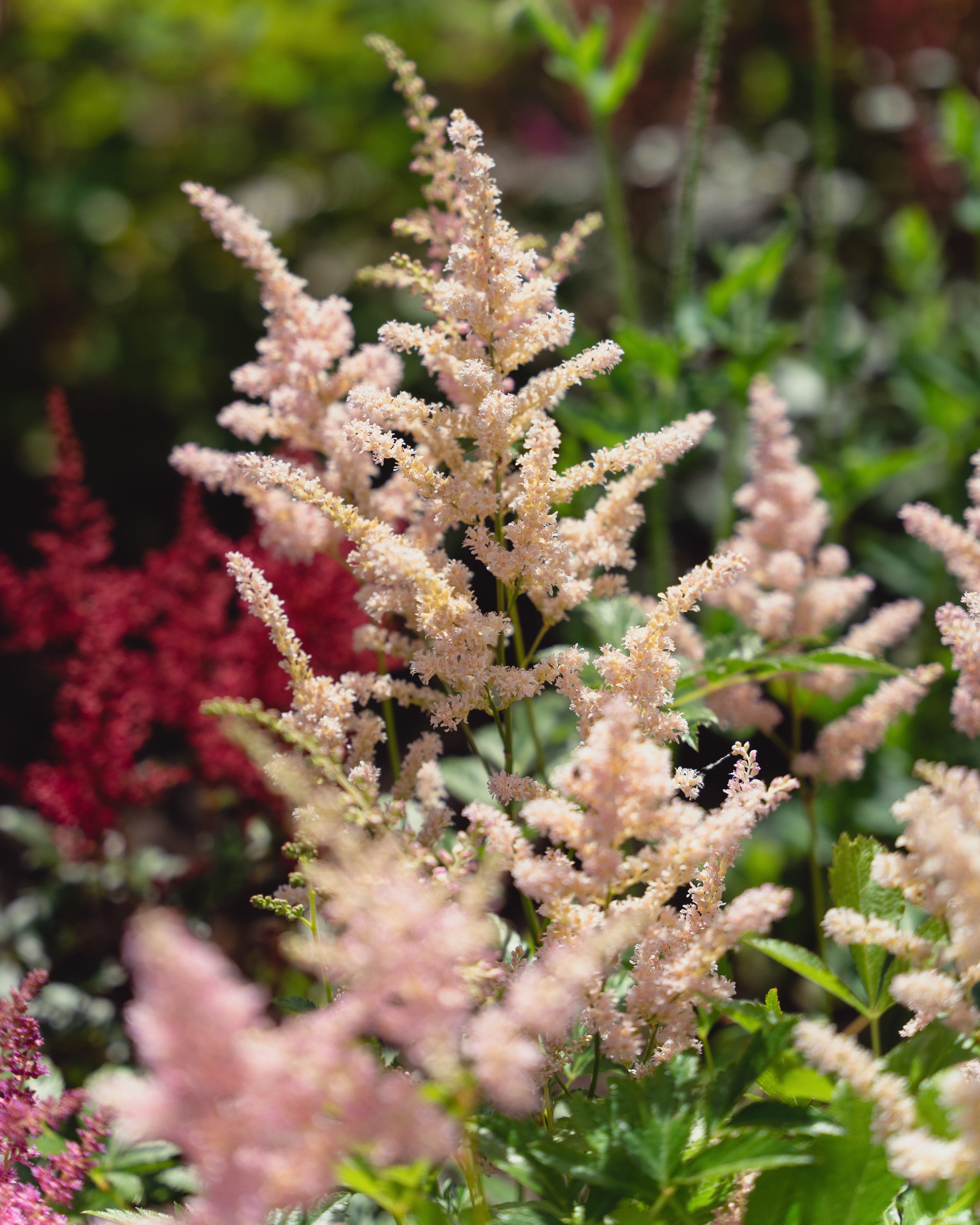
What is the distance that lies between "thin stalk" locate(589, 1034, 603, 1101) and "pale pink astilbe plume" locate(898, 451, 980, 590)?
0.41 meters

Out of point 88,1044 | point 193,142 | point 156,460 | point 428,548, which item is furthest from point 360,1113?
point 193,142

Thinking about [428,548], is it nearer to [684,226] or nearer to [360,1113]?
[360,1113]

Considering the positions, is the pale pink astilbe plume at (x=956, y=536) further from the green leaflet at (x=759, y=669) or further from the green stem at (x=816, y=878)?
the green stem at (x=816, y=878)

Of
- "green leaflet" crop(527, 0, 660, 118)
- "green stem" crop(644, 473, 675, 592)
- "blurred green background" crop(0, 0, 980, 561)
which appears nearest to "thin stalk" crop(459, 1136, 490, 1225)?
"green stem" crop(644, 473, 675, 592)

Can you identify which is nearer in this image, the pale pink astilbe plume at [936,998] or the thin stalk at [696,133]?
the pale pink astilbe plume at [936,998]

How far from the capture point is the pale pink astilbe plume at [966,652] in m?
0.70

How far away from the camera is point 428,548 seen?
82cm

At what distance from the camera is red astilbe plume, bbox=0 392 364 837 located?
46.5 inches

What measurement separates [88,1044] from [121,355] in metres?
2.05

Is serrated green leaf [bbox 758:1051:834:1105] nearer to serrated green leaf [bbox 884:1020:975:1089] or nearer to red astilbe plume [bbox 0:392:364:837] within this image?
serrated green leaf [bbox 884:1020:975:1089]

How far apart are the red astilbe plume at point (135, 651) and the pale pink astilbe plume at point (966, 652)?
0.63 meters

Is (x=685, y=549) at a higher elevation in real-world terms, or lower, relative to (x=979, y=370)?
higher

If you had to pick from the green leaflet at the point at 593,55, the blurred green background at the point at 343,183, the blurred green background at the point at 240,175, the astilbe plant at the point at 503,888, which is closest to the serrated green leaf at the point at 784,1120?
the astilbe plant at the point at 503,888

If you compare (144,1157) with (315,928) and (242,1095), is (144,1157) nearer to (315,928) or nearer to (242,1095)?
(315,928)
